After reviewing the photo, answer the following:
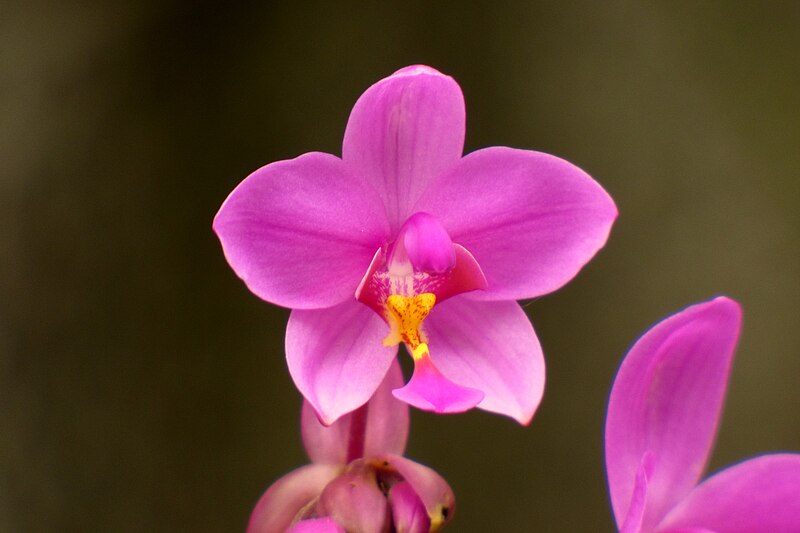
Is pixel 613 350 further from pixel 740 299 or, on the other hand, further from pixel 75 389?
pixel 75 389

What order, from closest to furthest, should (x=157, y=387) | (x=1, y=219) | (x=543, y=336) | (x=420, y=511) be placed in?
(x=420, y=511), (x=1, y=219), (x=157, y=387), (x=543, y=336)

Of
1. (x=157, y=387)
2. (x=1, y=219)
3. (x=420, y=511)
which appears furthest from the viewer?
(x=157, y=387)

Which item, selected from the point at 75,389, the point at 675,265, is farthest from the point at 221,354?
the point at 675,265

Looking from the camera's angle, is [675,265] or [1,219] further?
[675,265]

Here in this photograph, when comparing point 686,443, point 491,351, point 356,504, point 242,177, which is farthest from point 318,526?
point 242,177

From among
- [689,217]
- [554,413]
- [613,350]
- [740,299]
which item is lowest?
[554,413]

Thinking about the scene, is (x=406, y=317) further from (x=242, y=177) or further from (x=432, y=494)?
(x=242, y=177)
